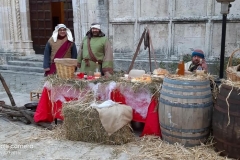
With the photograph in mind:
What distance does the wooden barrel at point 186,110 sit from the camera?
11.0 feet

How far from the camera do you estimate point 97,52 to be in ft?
16.3

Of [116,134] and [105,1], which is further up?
[105,1]

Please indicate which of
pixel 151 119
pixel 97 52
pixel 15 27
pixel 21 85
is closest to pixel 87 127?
pixel 151 119

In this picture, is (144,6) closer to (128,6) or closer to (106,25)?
(128,6)

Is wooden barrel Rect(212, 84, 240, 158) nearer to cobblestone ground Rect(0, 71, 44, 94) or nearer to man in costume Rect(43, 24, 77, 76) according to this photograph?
man in costume Rect(43, 24, 77, 76)

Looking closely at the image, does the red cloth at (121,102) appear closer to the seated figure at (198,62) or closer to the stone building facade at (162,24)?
the seated figure at (198,62)

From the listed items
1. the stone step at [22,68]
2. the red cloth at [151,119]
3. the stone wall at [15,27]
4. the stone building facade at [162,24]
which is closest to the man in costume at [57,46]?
the red cloth at [151,119]

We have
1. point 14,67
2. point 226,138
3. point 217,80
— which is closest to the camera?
point 226,138

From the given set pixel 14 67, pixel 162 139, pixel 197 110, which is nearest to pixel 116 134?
pixel 162 139

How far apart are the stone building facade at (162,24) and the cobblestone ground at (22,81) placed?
6.21ft

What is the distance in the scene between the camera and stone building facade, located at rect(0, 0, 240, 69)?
686cm

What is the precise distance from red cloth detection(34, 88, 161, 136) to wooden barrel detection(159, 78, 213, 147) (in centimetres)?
26

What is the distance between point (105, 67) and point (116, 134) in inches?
61.5

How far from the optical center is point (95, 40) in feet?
16.2
